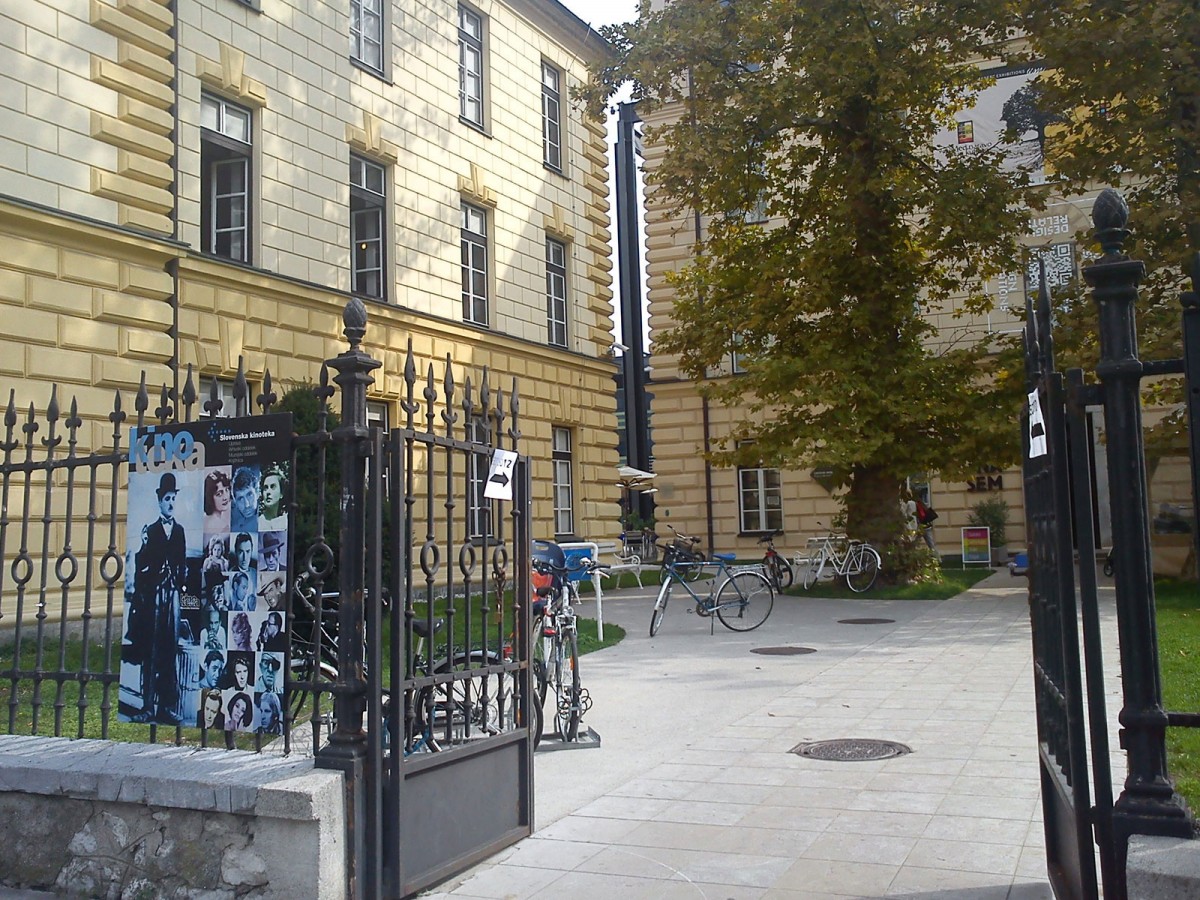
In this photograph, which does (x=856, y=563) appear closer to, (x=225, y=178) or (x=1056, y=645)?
(x=225, y=178)

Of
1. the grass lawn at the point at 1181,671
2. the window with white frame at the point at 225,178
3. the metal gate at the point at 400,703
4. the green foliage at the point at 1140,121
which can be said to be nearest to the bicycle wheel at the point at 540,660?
the metal gate at the point at 400,703

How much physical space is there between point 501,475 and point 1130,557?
330 cm

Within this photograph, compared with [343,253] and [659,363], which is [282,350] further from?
[659,363]

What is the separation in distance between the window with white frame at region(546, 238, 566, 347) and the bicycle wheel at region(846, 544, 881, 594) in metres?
8.45

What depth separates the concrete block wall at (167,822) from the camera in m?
4.66

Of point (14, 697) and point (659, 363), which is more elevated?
point (659, 363)

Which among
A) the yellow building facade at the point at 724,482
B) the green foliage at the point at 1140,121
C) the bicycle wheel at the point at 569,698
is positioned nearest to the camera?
the bicycle wheel at the point at 569,698

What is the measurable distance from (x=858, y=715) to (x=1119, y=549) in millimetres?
5762

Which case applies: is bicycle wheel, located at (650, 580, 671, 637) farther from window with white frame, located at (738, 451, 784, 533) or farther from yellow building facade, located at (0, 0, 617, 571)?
window with white frame, located at (738, 451, 784, 533)

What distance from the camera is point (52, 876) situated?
5316mm

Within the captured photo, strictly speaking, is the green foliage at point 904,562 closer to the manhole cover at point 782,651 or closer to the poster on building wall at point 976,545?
the poster on building wall at point 976,545

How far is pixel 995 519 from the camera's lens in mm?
29438

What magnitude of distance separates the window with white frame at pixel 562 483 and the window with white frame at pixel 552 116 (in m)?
6.09

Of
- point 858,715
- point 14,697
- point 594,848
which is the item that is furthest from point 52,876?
point 858,715
